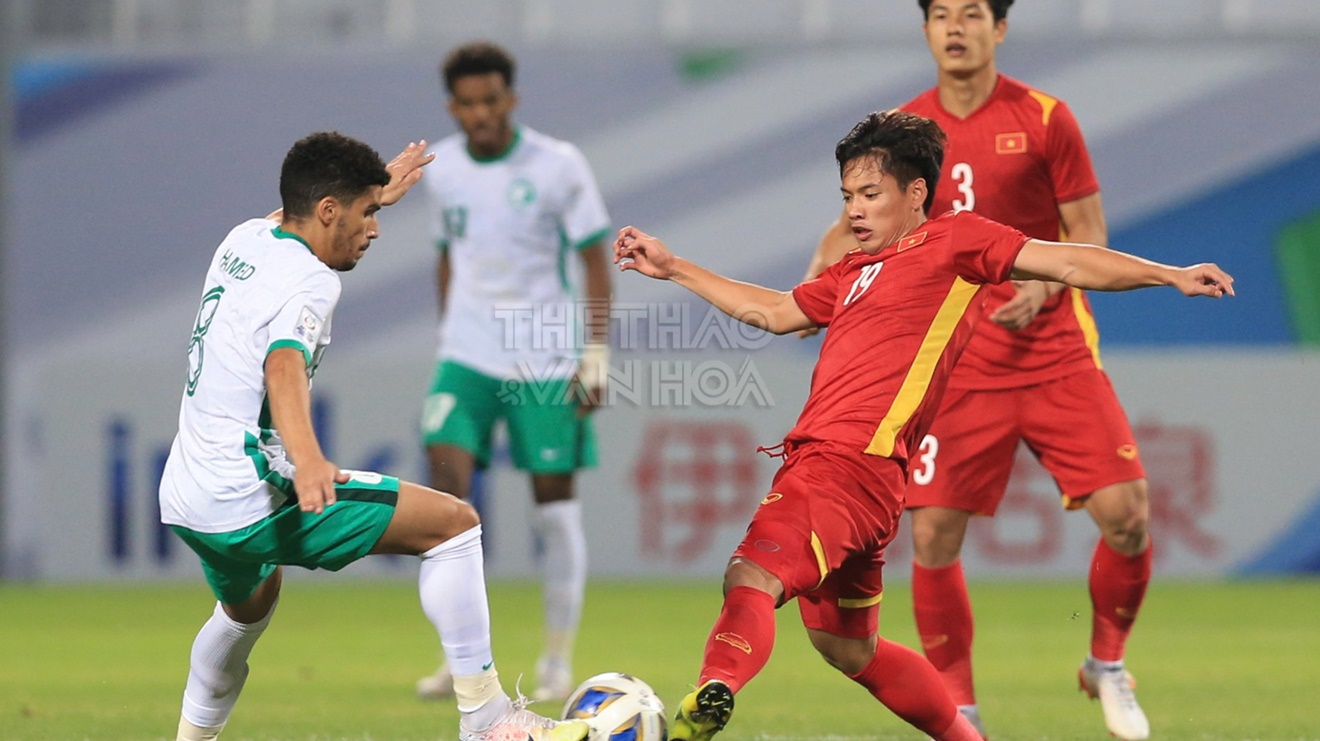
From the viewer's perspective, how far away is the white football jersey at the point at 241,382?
454cm

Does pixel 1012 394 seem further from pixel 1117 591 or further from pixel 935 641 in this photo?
pixel 935 641

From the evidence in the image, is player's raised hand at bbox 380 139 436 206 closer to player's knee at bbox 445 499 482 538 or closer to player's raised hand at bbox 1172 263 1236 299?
player's knee at bbox 445 499 482 538

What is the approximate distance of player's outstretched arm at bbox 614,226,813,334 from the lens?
4867 mm

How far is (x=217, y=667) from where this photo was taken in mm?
4902

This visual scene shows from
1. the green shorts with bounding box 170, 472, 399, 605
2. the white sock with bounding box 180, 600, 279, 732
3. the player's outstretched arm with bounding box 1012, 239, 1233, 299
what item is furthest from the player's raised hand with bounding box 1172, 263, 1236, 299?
the white sock with bounding box 180, 600, 279, 732

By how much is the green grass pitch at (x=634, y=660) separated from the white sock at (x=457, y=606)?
1.11m

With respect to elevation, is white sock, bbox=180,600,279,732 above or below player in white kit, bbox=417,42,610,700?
below

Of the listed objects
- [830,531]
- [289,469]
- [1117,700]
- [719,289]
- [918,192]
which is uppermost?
[918,192]

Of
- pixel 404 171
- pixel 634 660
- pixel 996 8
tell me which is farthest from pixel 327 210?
pixel 634 660

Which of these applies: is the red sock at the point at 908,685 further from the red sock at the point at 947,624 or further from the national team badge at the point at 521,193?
the national team badge at the point at 521,193

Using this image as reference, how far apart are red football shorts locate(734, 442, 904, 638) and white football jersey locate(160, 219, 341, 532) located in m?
1.24

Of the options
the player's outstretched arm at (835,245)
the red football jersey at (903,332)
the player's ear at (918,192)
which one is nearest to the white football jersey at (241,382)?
the red football jersey at (903,332)

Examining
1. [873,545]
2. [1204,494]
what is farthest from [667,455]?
[873,545]

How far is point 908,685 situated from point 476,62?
360cm
